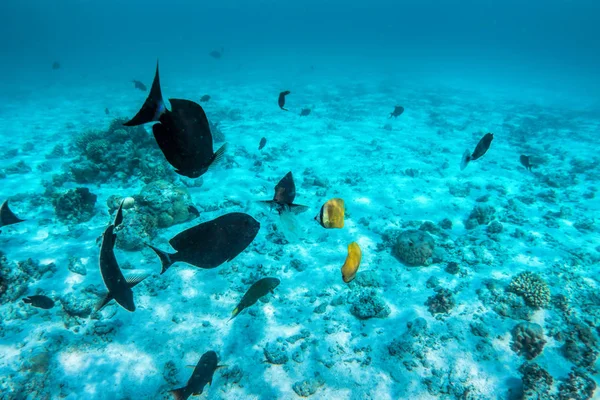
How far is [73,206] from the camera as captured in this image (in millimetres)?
8297

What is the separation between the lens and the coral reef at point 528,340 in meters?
5.21

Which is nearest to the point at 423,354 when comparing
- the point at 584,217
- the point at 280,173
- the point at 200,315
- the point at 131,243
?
the point at 200,315

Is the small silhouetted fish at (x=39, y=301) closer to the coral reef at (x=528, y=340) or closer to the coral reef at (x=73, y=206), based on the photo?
the coral reef at (x=73, y=206)

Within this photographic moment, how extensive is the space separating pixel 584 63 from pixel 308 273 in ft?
450

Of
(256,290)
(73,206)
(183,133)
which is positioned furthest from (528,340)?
(73,206)

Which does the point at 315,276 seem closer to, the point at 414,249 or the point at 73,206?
the point at 414,249

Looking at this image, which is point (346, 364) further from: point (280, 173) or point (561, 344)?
point (280, 173)

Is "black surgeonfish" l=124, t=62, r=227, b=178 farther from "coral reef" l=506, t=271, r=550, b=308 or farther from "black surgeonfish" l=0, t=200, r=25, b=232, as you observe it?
"coral reef" l=506, t=271, r=550, b=308

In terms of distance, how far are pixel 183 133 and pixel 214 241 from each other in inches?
45.5

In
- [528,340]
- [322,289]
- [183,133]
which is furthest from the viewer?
[322,289]

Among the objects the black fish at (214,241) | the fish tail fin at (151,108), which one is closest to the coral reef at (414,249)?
the black fish at (214,241)

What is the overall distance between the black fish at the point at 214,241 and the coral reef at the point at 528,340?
20.0ft

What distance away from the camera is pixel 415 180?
1175 centimetres

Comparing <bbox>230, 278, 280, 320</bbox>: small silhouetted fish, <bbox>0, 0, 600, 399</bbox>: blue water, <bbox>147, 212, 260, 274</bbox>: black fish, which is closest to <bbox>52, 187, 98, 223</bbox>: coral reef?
<bbox>0, 0, 600, 399</bbox>: blue water
